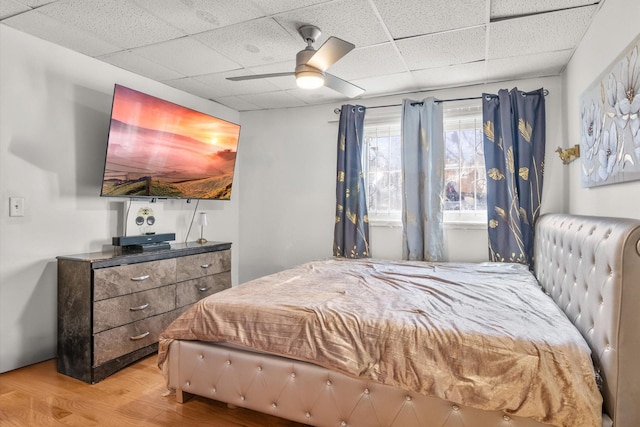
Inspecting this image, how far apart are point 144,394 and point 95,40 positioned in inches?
101

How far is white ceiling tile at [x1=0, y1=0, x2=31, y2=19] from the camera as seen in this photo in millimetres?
2217

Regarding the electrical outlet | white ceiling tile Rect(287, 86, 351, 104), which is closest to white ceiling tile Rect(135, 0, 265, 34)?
white ceiling tile Rect(287, 86, 351, 104)

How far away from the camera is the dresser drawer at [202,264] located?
10.5ft

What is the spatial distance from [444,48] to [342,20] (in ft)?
3.05

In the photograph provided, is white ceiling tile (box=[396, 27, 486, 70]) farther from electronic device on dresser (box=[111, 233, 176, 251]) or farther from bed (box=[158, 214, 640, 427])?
electronic device on dresser (box=[111, 233, 176, 251])

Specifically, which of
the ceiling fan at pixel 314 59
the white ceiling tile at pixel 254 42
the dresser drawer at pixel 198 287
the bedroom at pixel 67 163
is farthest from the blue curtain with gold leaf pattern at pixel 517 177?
the dresser drawer at pixel 198 287

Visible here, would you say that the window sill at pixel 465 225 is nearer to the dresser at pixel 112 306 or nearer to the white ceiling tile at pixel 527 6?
the white ceiling tile at pixel 527 6

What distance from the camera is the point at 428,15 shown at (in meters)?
2.34

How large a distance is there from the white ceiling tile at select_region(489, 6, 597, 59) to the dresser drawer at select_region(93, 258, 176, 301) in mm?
3087

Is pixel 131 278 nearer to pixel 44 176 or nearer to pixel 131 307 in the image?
pixel 131 307

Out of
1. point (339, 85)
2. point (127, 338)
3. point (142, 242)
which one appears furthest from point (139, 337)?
point (339, 85)

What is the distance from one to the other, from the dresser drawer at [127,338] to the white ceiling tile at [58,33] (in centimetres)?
215

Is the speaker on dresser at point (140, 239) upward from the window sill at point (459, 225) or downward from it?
downward

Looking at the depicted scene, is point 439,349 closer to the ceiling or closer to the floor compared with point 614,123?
closer to the floor
